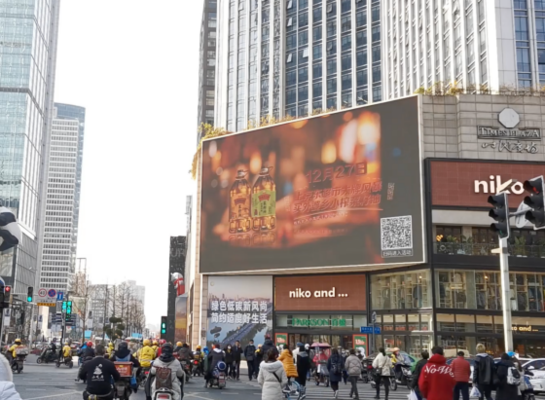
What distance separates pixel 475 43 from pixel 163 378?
217 ft

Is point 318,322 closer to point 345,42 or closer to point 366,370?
point 366,370

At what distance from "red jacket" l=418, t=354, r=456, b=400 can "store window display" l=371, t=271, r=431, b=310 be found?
2884 centimetres

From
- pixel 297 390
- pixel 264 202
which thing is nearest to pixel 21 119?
pixel 264 202

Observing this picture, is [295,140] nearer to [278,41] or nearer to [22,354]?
[22,354]

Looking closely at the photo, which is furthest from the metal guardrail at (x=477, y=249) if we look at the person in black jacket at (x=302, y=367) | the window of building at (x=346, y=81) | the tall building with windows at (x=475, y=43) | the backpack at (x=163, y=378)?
the window of building at (x=346, y=81)

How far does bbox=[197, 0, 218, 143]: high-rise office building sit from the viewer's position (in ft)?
368

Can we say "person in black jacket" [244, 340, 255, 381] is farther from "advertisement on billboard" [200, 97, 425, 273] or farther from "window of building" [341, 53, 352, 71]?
"window of building" [341, 53, 352, 71]

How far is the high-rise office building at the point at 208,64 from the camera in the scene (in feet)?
368

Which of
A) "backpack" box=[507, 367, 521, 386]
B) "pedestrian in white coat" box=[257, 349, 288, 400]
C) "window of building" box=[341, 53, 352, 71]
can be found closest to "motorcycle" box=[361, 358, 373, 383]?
"backpack" box=[507, 367, 521, 386]

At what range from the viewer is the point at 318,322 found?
Result: 4678 centimetres

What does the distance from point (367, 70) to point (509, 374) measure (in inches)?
3143

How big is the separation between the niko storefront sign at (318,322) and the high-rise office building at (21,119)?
69.8 metres

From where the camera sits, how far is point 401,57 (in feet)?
310

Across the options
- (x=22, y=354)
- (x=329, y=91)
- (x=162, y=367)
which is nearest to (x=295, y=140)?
(x=22, y=354)
